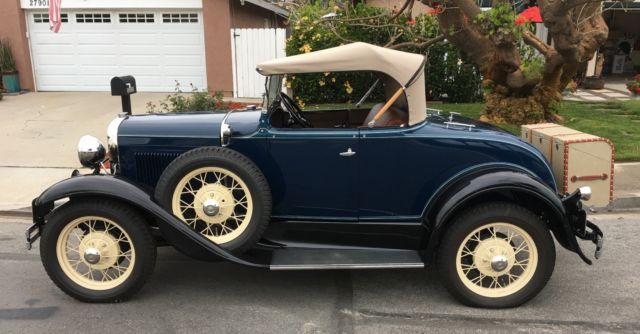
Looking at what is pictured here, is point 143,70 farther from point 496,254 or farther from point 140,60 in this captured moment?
point 496,254

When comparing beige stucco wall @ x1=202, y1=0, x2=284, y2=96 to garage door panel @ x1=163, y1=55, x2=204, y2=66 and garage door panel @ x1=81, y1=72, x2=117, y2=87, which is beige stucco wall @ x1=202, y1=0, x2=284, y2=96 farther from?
garage door panel @ x1=81, y1=72, x2=117, y2=87

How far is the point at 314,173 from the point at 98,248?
1.61m

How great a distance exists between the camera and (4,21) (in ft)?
45.2

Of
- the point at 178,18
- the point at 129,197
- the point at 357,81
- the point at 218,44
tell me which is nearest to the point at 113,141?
the point at 129,197

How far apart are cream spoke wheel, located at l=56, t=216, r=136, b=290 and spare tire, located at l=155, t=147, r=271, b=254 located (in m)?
0.42

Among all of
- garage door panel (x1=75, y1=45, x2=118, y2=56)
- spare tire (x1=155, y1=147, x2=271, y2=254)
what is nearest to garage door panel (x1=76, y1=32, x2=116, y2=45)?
garage door panel (x1=75, y1=45, x2=118, y2=56)

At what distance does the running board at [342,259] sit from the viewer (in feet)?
11.7

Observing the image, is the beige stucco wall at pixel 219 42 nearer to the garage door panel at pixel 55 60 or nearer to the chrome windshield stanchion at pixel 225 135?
the garage door panel at pixel 55 60

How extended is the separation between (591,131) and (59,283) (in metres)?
8.23

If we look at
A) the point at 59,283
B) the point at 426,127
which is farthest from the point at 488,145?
the point at 59,283

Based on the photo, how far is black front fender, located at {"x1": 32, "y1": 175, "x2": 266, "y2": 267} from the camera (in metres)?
3.53

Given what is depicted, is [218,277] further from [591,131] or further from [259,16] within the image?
[259,16]

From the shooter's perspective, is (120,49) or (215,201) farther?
(120,49)

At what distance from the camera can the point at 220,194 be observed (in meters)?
3.68
